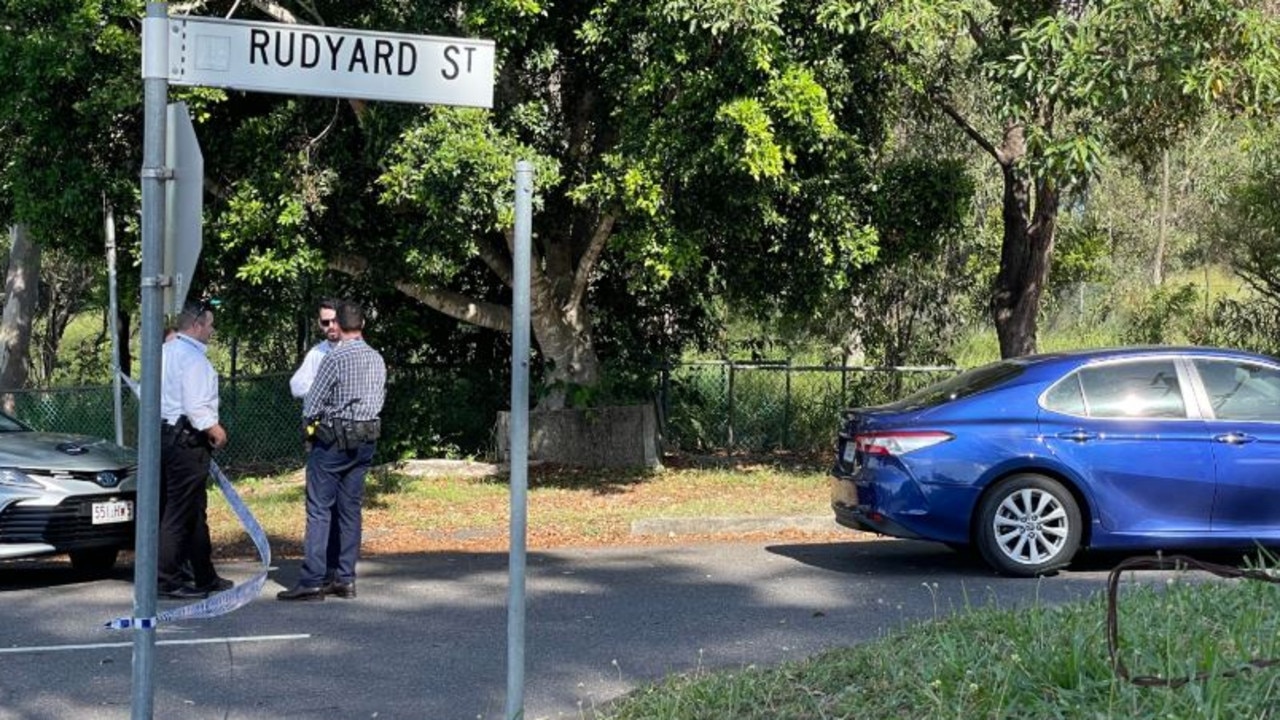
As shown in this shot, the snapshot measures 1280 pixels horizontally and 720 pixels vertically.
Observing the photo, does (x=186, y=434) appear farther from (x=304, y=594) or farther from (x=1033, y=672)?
(x=1033, y=672)

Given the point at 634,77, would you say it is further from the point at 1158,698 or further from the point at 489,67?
the point at 1158,698

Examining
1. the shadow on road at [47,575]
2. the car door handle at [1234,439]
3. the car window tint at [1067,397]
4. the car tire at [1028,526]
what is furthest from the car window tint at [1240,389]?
the shadow on road at [47,575]

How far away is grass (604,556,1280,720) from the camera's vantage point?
4.42 m

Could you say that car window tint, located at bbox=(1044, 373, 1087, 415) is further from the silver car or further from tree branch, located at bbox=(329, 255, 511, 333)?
tree branch, located at bbox=(329, 255, 511, 333)

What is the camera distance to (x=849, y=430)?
10.6 metres

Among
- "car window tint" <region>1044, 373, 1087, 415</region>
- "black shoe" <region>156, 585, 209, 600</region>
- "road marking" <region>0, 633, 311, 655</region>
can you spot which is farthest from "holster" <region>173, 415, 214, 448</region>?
"car window tint" <region>1044, 373, 1087, 415</region>

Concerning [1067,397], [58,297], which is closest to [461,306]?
[1067,397]

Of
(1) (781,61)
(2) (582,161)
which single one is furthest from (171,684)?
(2) (582,161)

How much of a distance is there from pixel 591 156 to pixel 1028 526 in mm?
7217

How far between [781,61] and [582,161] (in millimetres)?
2912

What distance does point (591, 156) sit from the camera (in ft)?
51.5

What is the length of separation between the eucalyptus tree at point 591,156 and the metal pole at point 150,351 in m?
8.43

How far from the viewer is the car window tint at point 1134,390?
398 inches

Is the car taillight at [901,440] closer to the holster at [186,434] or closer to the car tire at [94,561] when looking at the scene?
the holster at [186,434]
